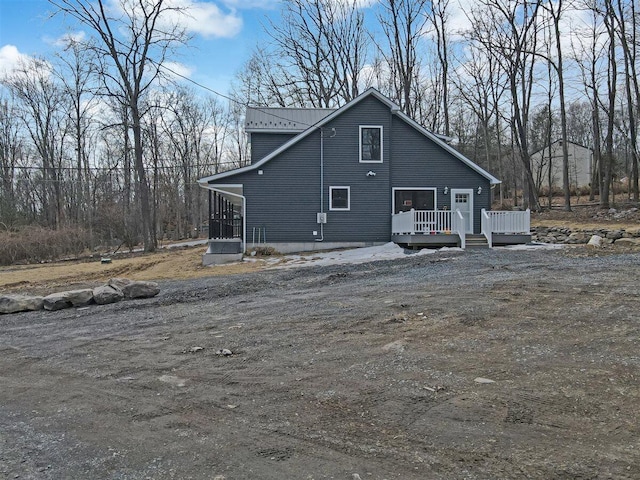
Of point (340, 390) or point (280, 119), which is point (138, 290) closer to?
point (340, 390)

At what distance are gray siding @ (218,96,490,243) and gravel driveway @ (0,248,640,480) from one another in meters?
11.5

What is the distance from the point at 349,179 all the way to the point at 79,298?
12231 mm

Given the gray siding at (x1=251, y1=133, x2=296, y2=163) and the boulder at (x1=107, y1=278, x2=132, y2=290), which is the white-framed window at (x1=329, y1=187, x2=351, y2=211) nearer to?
the gray siding at (x1=251, y1=133, x2=296, y2=163)

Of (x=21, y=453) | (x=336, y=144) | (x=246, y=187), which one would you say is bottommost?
(x=21, y=453)

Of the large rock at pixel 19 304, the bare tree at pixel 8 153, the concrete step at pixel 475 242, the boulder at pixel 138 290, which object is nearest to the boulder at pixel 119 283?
the boulder at pixel 138 290

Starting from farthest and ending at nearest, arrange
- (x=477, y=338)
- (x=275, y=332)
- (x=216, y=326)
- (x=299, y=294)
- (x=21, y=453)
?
1. (x=299, y=294)
2. (x=216, y=326)
3. (x=275, y=332)
4. (x=477, y=338)
5. (x=21, y=453)

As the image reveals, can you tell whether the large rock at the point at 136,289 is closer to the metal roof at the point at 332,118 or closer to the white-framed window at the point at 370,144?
the metal roof at the point at 332,118

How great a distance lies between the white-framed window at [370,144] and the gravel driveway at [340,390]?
12.3m

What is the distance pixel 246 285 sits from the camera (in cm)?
1078

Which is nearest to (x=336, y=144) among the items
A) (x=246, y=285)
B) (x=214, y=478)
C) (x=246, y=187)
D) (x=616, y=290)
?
(x=246, y=187)

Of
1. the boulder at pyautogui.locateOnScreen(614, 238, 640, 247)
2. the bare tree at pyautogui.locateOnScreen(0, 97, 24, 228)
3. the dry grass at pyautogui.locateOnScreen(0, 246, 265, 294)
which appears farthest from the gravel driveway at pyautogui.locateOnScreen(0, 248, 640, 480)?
the bare tree at pyautogui.locateOnScreen(0, 97, 24, 228)

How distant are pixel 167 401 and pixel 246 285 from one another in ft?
23.0

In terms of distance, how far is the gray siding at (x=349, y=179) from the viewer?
1909 cm

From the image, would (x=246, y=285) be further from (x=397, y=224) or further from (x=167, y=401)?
(x=397, y=224)
